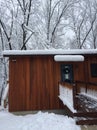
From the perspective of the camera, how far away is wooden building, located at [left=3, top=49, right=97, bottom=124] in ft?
32.9

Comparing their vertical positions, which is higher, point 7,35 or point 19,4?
point 19,4

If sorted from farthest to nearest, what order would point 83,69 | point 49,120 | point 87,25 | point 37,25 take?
1. point 87,25
2. point 37,25
3. point 83,69
4. point 49,120

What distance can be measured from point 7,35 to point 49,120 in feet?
43.0

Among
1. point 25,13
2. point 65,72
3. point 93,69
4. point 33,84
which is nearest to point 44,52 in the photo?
point 65,72

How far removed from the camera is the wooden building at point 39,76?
10.0 meters

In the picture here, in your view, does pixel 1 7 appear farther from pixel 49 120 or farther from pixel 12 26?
pixel 49 120

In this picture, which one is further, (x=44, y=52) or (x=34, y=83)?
(x=34, y=83)

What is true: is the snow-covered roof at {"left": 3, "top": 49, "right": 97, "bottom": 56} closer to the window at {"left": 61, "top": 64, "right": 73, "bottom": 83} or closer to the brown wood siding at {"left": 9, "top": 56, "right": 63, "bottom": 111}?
the brown wood siding at {"left": 9, "top": 56, "right": 63, "bottom": 111}

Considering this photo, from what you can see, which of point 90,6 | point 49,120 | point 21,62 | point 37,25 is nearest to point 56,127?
point 49,120

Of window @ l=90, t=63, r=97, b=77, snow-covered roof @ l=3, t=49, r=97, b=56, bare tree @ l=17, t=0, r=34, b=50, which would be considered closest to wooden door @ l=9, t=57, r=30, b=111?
snow-covered roof @ l=3, t=49, r=97, b=56

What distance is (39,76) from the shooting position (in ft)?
33.7

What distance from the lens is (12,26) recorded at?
1992cm

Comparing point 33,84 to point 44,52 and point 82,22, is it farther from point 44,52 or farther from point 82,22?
point 82,22

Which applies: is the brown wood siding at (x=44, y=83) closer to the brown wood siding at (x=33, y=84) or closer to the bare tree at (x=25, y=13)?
the brown wood siding at (x=33, y=84)
